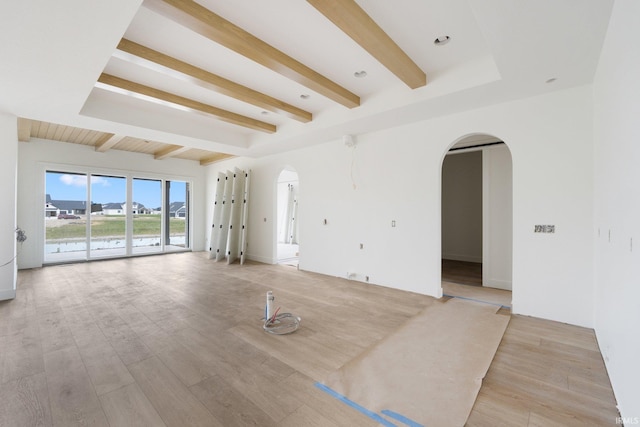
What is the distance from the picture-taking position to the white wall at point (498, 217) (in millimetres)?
4402

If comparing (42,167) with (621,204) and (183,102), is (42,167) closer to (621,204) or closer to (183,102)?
(183,102)

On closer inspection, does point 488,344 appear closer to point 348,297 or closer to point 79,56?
point 348,297

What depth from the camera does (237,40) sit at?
8.18 ft

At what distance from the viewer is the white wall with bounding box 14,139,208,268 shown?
605 cm

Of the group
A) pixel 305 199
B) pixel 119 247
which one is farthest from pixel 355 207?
pixel 119 247

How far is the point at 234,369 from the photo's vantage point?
223cm

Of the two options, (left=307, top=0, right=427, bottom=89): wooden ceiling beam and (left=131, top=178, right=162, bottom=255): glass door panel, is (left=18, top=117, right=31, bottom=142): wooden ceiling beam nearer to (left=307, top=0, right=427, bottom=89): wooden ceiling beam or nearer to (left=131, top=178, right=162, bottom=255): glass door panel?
(left=131, top=178, right=162, bottom=255): glass door panel

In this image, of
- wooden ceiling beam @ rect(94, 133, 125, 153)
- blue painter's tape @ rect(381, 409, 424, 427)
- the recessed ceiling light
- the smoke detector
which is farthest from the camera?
wooden ceiling beam @ rect(94, 133, 125, 153)

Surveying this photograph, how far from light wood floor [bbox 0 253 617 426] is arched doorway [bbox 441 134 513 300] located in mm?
1430

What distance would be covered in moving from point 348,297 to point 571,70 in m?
3.68

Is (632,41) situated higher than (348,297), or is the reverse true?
(632,41)

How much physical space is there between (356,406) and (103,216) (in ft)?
26.7

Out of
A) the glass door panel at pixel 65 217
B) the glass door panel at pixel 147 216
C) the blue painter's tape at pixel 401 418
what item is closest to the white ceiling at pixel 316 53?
the blue painter's tape at pixel 401 418

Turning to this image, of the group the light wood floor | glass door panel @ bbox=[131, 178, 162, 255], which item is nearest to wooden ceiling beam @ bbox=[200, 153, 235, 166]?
glass door panel @ bbox=[131, 178, 162, 255]
